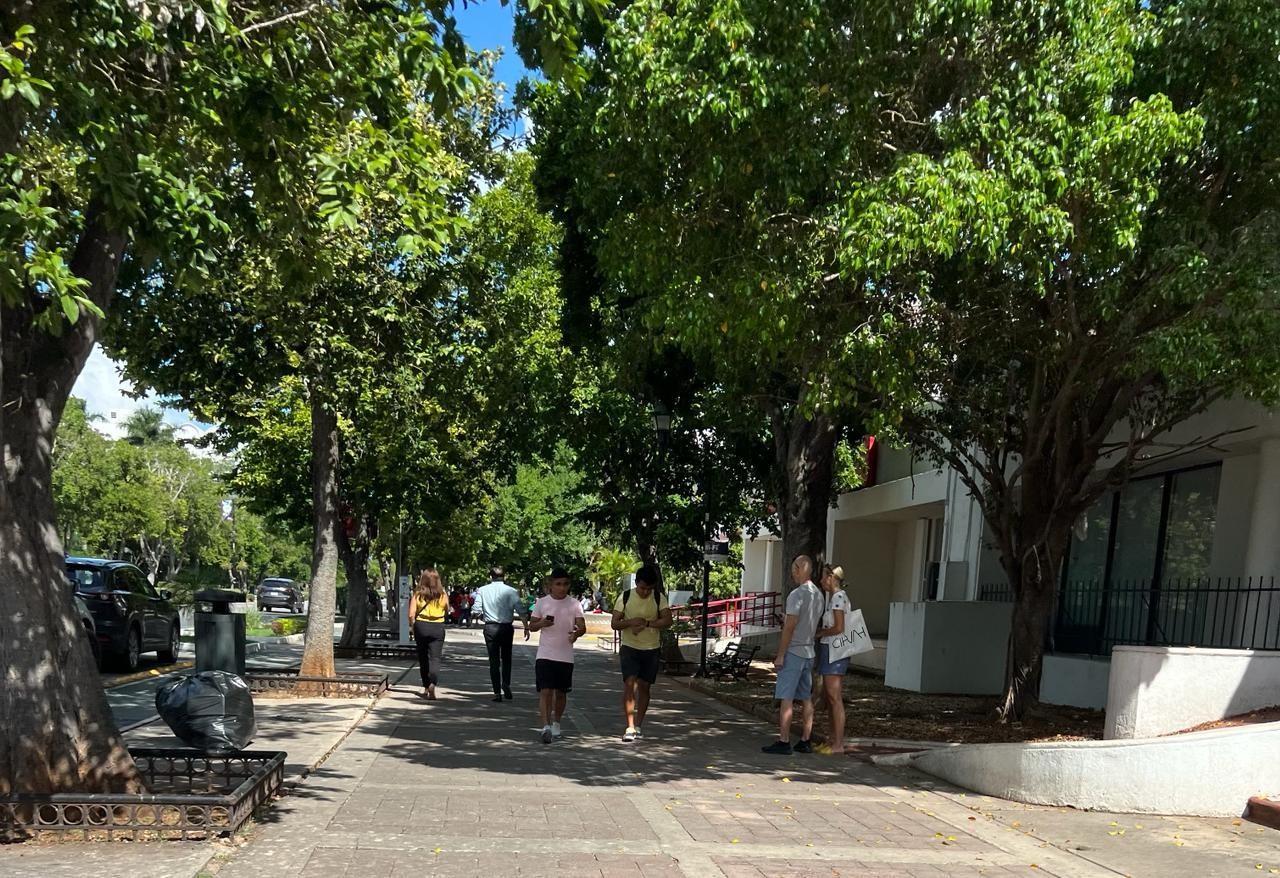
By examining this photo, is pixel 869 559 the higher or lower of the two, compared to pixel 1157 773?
higher

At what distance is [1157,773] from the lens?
8.57 metres

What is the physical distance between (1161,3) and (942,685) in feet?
33.6

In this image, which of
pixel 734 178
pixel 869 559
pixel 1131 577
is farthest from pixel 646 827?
pixel 869 559

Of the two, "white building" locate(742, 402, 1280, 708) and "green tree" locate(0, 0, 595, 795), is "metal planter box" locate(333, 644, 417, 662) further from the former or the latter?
"green tree" locate(0, 0, 595, 795)

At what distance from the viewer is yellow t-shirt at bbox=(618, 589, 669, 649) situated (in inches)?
470

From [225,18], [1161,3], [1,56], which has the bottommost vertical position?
[1,56]

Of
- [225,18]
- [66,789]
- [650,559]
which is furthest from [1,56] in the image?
[650,559]

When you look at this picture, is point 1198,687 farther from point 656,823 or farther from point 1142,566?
point 1142,566

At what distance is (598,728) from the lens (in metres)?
13.2

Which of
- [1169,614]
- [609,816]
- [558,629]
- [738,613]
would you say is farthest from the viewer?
[738,613]

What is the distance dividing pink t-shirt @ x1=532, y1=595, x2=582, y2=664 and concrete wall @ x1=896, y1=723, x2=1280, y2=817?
448 cm

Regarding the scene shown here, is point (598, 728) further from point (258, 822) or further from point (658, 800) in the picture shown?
point (258, 822)

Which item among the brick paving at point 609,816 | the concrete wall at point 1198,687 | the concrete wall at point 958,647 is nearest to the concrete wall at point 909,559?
the concrete wall at point 958,647

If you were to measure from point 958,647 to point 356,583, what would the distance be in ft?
48.9
